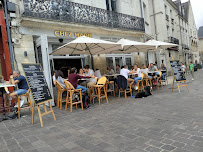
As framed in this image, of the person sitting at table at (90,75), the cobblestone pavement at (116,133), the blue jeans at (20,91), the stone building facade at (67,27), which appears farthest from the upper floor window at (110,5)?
the cobblestone pavement at (116,133)

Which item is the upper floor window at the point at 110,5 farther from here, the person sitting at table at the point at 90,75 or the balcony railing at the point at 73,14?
the person sitting at table at the point at 90,75

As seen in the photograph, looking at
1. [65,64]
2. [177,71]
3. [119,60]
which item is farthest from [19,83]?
[119,60]

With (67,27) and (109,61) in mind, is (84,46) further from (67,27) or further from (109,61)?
(109,61)

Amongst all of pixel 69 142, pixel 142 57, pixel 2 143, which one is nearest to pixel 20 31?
pixel 2 143

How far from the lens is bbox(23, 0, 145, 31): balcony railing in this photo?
723 centimetres

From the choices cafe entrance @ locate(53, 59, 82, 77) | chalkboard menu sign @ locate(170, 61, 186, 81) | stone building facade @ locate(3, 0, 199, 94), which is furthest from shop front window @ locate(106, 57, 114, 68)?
chalkboard menu sign @ locate(170, 61, 186, 81)

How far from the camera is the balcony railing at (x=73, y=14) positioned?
723cm

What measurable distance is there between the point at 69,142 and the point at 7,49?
5.83 metres

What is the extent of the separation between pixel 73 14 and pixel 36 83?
5866mm

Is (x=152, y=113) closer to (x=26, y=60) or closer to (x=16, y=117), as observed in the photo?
(x=16, y=117)

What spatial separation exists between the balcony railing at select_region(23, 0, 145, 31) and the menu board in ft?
12.8

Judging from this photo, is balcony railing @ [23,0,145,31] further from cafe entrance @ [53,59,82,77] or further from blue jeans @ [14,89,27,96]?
blue jeans @ [14,89,27,96]

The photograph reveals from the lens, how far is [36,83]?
13.4ft

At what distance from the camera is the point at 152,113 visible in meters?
4.02
